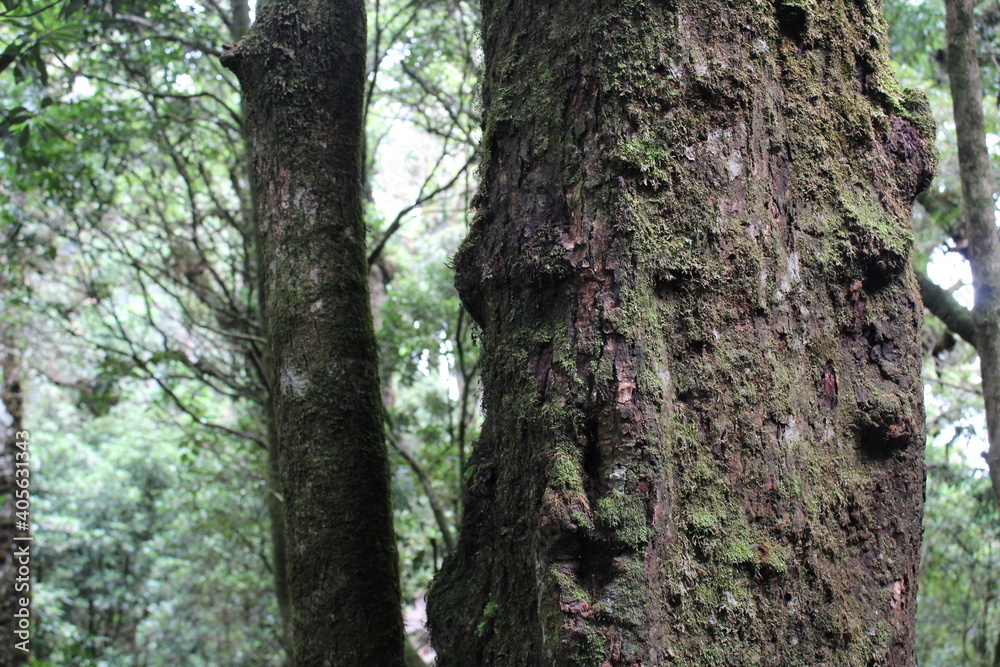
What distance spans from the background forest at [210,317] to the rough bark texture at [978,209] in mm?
1617

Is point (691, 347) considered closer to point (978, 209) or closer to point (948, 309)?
point (978, 209)

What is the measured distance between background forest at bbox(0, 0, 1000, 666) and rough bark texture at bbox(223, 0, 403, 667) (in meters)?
0.88

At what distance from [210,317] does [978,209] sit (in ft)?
22.4

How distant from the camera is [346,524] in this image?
7.30 feet

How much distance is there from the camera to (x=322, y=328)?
2.33 meters

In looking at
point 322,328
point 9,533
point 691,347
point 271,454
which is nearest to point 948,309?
point 691,347

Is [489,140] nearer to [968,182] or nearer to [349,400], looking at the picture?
[349,400]

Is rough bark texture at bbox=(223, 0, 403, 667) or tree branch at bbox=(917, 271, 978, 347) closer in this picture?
rough bark texture at bbox=(223, 0, 403, 667)

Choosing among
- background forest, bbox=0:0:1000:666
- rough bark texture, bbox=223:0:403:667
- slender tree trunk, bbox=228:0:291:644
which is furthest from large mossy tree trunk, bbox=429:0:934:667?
slender tree trunk, bbox=228:0:291:644

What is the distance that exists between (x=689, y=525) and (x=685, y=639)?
0.21m

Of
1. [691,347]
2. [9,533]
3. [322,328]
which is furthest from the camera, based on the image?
[9,533]

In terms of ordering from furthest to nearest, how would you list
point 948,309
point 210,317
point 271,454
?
point 210,317, point 271,454, point 948,309

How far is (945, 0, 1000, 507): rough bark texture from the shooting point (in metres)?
3.18

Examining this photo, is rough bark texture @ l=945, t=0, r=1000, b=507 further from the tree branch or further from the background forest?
the background forest
